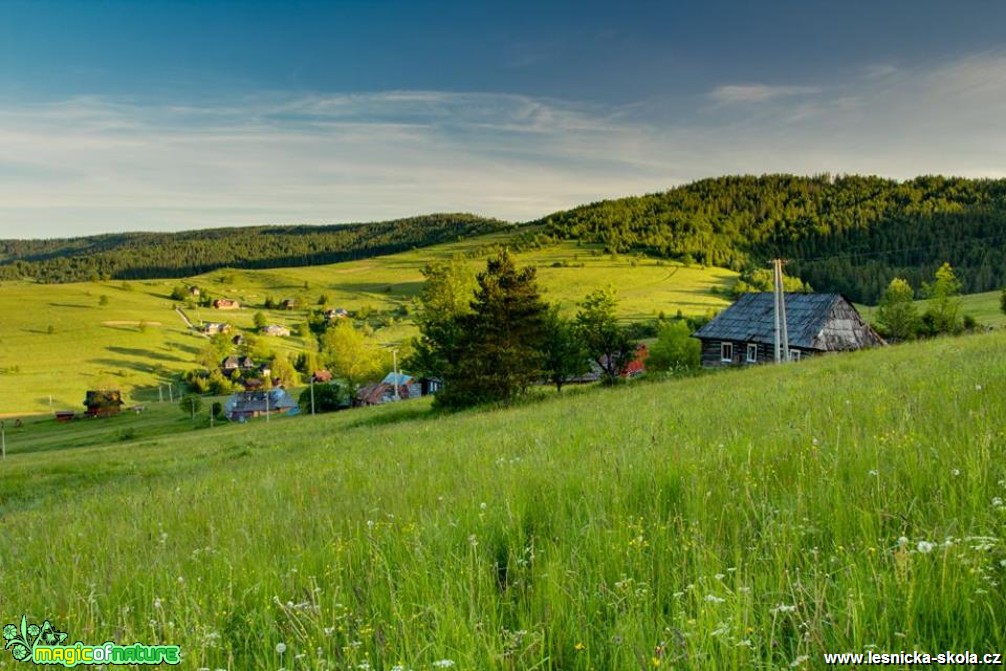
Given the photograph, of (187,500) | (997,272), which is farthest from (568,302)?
(187,500)

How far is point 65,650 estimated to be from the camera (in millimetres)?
2594

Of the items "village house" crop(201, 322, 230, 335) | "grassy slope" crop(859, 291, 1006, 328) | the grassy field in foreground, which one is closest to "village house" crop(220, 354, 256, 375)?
"village house" crop(201, 322, 230, 335)

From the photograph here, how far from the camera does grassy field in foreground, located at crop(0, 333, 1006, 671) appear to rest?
198 centimetres

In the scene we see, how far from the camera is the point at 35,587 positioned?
3805mm

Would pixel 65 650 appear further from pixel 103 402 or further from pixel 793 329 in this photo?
pixel 103 402

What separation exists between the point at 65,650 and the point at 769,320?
55.6 m

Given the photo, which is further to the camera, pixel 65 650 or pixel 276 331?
pixel 276 331

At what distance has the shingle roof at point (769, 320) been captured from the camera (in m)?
48.7

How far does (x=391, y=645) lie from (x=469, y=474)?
11.1ft

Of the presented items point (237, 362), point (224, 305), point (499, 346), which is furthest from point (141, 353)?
point (499, 346)

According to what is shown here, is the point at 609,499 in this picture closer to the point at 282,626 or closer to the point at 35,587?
the point at 282,626

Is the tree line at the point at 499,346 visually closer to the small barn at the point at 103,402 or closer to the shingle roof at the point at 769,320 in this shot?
the shingle roof at the point at 769,320

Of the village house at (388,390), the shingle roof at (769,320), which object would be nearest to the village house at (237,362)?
the village house at (388,390)

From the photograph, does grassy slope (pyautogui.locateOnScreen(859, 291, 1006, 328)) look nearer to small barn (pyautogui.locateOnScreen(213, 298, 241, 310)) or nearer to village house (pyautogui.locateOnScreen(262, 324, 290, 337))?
village house (pyautogui.locateOnScreen(262, 324, 290, 337))
